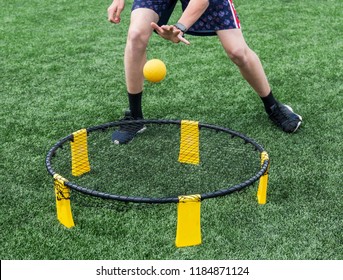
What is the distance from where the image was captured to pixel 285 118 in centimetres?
372

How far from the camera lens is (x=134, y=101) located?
372cm

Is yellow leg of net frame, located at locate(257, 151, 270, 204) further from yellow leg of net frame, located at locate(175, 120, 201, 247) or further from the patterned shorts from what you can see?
the patterned shorts

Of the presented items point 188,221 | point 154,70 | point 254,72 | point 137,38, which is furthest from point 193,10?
point 188,221

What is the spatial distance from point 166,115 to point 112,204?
4.13ft

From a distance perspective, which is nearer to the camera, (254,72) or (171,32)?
(171,32)

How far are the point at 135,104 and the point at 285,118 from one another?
96cm

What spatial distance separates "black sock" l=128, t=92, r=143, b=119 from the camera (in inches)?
146

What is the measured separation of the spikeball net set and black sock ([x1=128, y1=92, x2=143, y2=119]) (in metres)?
0.14

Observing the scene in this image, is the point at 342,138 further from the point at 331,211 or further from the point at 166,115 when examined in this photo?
the point at 166,115

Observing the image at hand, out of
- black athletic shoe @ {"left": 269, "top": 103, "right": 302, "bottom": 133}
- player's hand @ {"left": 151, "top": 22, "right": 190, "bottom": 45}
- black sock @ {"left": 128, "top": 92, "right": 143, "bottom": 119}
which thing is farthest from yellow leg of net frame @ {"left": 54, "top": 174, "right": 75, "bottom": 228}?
black athletic shoe @ {"left": 269, "top": 103, "right": 302, "bottom": 133}

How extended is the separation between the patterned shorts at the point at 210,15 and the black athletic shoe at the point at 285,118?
25.4 inches

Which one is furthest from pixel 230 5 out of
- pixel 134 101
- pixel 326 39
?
pixel 326 39

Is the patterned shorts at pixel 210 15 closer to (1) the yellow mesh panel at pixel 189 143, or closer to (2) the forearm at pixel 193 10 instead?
(2) the forearm at pixel 193 10

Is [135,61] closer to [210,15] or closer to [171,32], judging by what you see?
[210,15]
